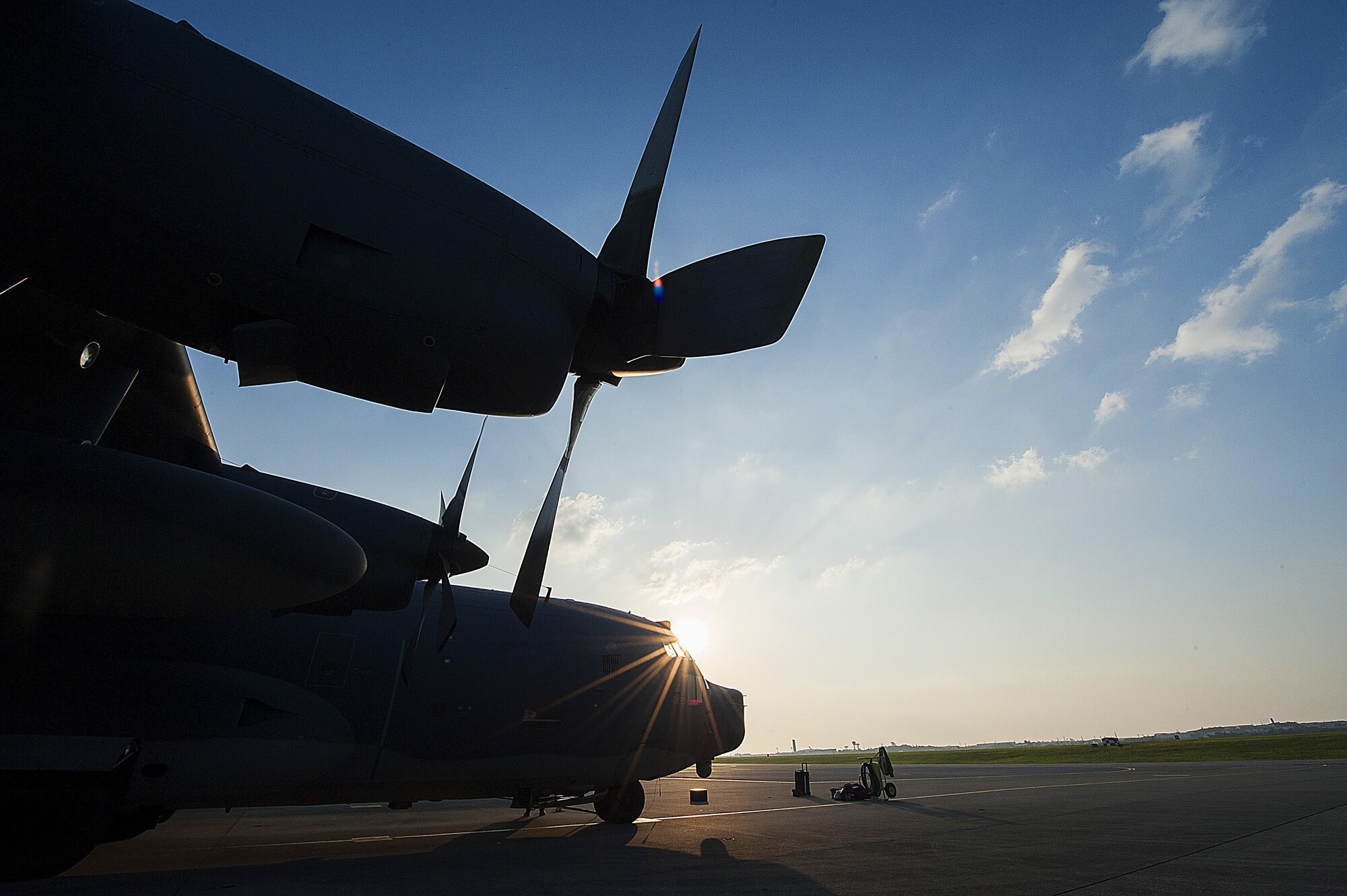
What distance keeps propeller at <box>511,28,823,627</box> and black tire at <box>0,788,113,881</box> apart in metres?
7.86

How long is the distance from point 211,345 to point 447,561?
261 inches

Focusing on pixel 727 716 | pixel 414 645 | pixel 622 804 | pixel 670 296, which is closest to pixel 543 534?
pixel 670 296

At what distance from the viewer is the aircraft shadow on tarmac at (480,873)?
7203 mm

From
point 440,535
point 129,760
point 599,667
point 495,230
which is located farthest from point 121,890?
point 495,230

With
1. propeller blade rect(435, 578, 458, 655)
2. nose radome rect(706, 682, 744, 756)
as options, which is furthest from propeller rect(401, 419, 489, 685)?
nose radome rect(706, 682, 744, 756)

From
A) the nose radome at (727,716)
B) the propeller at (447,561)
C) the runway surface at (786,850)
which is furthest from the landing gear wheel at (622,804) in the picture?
the propeller at (447,561)

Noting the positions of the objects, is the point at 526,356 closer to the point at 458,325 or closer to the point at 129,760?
the point at 458,325

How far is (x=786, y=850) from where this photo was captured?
970cm

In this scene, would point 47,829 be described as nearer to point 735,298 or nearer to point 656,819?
point 735,298

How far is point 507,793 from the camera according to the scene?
12.1 m

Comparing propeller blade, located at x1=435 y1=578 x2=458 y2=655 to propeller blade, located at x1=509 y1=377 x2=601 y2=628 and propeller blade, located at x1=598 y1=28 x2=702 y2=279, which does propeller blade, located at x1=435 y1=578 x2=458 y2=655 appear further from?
propeller blade, located at x1=598 y1=28 x2=702 y2=279

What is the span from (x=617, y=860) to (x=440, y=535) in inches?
198

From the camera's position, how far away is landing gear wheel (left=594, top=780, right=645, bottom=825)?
13625mm

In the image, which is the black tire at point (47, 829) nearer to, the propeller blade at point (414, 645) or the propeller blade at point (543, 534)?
the propeller blade at point (414, 645)
